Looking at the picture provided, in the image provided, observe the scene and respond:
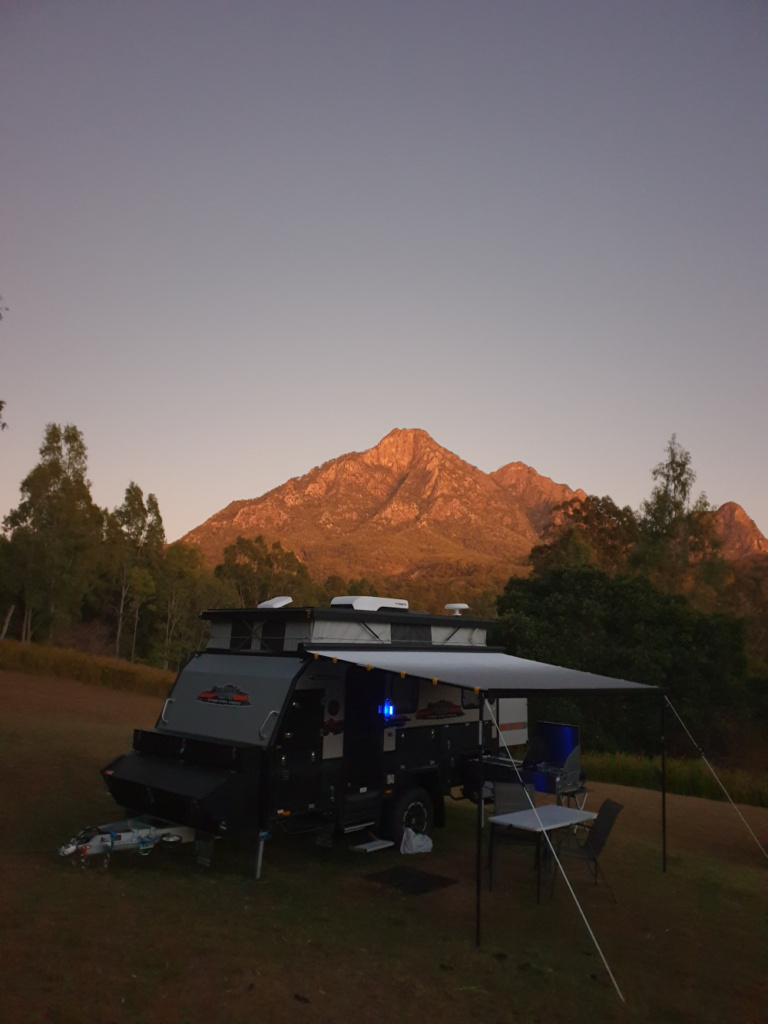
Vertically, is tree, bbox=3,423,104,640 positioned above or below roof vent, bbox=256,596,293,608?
above

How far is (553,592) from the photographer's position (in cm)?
2911

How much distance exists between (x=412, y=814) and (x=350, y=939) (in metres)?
3.23

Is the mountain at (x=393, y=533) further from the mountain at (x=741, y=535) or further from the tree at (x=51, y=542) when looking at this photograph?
the tree at (x=51, y=542)

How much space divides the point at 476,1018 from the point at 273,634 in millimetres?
4711

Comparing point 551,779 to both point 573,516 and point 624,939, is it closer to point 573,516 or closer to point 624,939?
point 624,939

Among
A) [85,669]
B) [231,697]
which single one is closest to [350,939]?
[231,697]

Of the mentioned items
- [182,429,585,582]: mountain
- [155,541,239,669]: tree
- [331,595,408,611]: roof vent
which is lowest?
[331,595,408,611]: roof vent

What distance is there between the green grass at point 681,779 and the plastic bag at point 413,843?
790 centimetres

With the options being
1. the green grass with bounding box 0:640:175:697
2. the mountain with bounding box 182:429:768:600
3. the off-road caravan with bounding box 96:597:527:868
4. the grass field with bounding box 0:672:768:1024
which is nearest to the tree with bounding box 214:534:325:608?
the green grass with bounding box 0:640:175:697

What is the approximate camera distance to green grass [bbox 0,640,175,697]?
24609mm

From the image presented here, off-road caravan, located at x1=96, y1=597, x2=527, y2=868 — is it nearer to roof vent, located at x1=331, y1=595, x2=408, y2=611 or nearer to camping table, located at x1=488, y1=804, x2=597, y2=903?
roof vent, located at x1=331, y1=595, x2=408, y2=611

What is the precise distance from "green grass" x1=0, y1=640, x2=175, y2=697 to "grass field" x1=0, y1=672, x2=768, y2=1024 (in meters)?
14.7

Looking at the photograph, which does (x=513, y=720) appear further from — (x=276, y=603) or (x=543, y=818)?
(x=276, y=603)

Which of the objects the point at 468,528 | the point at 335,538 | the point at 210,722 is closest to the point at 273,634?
the point at 210,722
